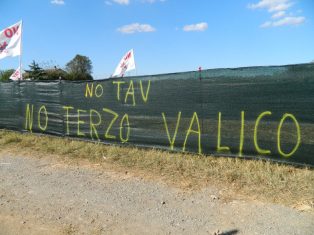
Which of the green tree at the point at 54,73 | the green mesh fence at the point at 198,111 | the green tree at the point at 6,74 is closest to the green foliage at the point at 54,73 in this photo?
the green tree at the point at 54,73

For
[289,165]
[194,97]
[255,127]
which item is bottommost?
[289,165]

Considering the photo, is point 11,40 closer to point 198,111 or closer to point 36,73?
point 198,111

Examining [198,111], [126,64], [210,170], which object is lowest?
[210,170]

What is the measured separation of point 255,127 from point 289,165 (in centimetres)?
75

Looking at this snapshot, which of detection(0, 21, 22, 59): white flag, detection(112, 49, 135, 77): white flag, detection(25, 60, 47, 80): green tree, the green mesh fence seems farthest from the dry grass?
detection(25, 60, 47, 80): green tree

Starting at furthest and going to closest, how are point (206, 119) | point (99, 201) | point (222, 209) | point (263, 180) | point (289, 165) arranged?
1. point (206, 119)
2. point (289, 165)
3. point (263, 180)
4. point (99, 201)
5. point (222, 209)

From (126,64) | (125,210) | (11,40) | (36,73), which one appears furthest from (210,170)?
(36,73)

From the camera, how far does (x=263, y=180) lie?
16.2 feet

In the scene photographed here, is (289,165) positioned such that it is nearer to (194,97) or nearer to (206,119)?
(206,119)

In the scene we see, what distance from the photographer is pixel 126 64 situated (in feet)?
51.4

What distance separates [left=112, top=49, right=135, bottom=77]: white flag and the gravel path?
10.1 metres

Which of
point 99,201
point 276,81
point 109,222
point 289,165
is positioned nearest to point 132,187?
point 99,201

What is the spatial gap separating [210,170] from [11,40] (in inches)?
316

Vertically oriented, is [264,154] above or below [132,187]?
above
